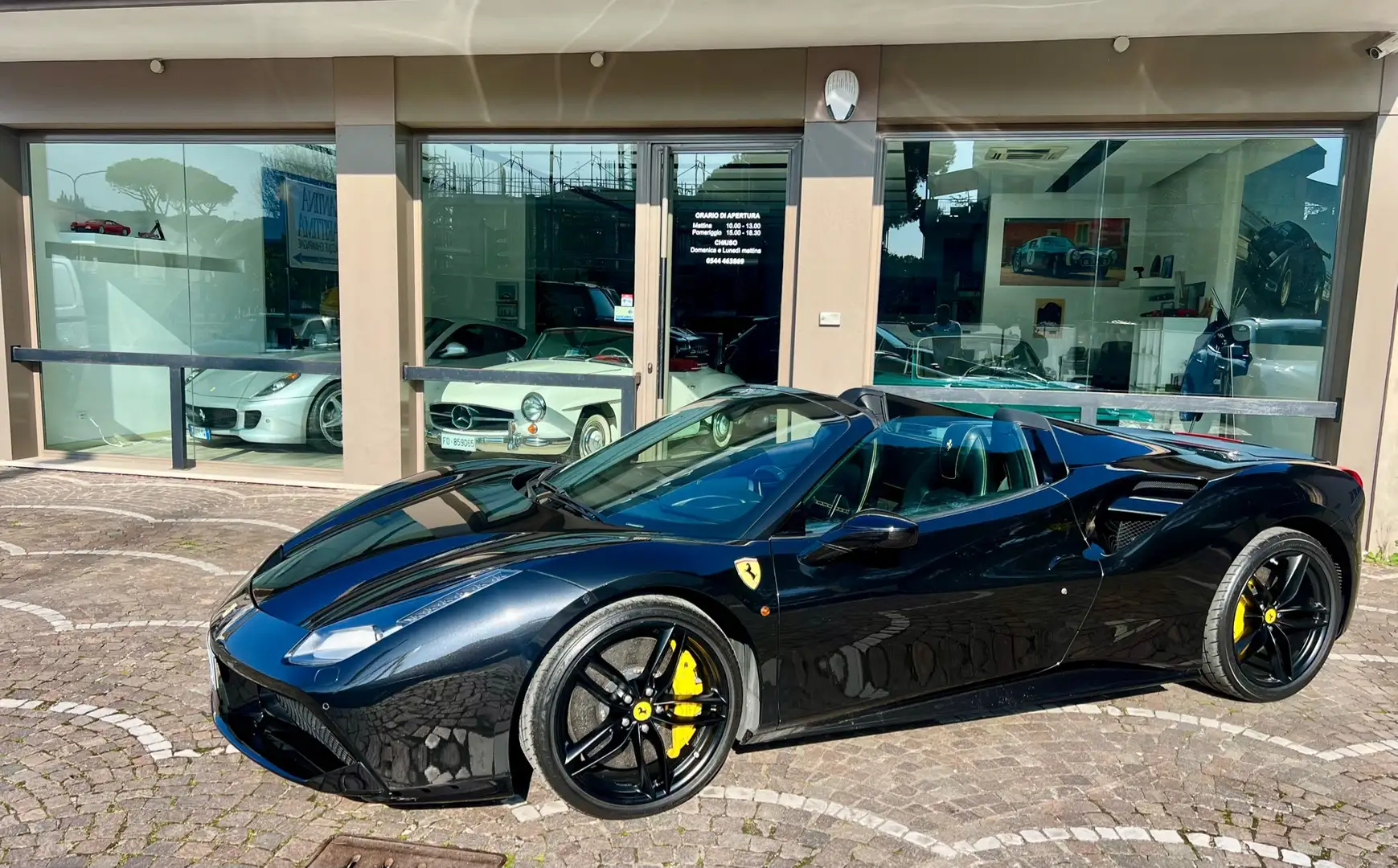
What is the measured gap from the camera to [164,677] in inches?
151

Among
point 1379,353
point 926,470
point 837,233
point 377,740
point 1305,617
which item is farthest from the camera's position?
point 837,233

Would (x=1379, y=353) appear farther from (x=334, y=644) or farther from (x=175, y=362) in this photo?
(x=175, y=362)

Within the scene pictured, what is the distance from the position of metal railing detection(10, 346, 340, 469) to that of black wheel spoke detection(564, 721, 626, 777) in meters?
6.34

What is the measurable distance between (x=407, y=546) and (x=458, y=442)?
16.2 ft

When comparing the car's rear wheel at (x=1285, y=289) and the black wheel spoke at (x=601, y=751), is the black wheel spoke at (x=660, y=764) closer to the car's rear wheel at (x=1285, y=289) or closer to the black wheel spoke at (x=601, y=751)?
the black wheel spoke at (x=601, y=751)

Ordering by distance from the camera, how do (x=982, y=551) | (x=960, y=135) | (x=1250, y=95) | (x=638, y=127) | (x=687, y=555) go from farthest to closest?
(x=638, y=127), (x=960, y=135), (x=1250, y=95), (x=982, y=551), (x=687, y=555)

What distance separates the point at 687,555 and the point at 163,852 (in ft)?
5.63

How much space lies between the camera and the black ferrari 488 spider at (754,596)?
262 cm

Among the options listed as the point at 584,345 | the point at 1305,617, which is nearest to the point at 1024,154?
the point at 584,345

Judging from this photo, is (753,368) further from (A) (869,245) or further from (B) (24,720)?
(B) (24,720)

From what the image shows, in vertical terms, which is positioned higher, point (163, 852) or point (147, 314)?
point (147, 314)

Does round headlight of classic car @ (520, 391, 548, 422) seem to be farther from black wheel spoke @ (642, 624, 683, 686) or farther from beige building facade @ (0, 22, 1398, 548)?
black wheel spoke @ (642, 624, 683, 686)

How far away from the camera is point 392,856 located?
8.60 ft

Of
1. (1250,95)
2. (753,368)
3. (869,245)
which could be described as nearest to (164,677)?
(753,368)
